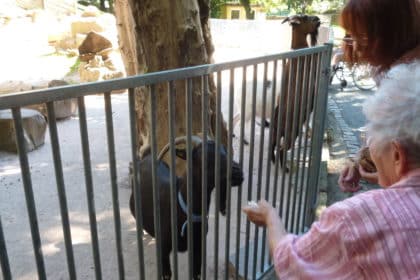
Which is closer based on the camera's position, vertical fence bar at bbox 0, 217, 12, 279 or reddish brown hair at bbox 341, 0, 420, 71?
vertical fence bar at bbox 0, 217, 12, 279

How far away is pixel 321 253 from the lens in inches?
40.4

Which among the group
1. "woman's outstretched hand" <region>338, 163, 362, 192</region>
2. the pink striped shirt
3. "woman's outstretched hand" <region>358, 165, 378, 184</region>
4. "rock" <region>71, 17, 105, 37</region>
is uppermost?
"rock" <region>71, 17, 105, 37</region>

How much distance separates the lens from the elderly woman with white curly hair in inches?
33.8

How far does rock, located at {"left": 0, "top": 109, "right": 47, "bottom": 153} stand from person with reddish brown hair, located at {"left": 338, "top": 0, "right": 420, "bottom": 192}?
4649 mm

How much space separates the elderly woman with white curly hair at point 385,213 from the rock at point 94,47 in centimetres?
951

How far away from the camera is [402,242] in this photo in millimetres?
851

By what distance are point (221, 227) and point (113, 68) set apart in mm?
7003

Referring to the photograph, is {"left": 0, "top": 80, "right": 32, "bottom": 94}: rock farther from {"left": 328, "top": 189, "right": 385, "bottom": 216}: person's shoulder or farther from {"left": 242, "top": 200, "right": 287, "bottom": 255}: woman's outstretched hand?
{"left": 328, "top": 189, "right": 385, "bottom": 216}: person's shoulder

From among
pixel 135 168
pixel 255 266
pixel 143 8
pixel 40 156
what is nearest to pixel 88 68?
pixel 40 156

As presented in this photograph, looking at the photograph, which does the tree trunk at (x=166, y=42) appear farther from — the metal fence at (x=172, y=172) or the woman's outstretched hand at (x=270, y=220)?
the woman's outstretched hand at (x=270, y=220)

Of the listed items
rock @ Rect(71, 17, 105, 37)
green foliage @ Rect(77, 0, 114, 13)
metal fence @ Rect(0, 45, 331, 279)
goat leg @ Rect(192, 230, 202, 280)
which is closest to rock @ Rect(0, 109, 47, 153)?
metal fence @ Rect(0, 45, 331, 279)

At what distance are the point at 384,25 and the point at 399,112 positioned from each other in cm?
100

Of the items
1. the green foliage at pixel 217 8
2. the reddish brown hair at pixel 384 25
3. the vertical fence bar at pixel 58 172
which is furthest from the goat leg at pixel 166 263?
the green foliage at pixel 217 8

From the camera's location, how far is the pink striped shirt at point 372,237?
0.85 m
